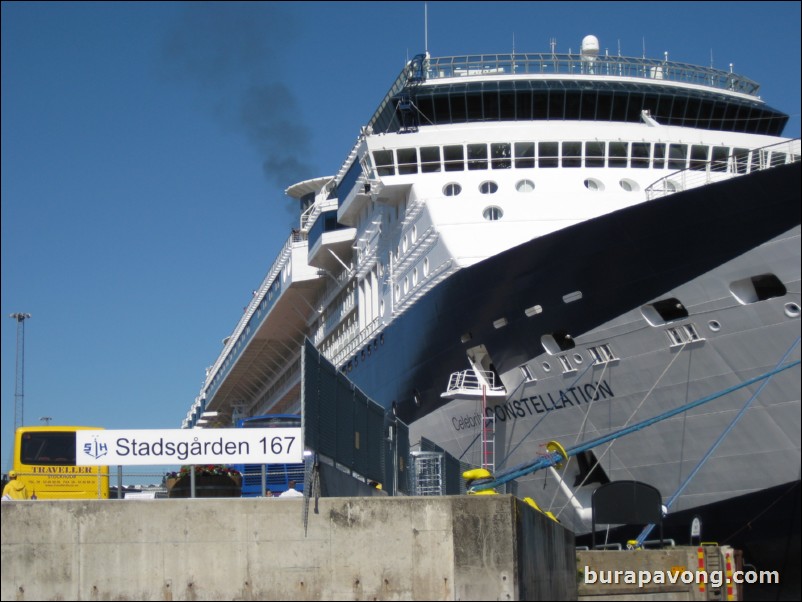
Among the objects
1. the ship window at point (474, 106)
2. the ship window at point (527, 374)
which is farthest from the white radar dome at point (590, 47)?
the ship window at point (527, 374)

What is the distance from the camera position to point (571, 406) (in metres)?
19.8

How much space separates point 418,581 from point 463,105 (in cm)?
1910

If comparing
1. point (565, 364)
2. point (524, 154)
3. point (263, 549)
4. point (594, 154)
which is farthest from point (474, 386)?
point (263, 549)

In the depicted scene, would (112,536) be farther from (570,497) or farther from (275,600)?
(570,497)

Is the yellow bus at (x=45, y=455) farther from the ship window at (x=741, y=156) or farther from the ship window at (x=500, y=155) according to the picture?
the ship window at (x=741, y=156)

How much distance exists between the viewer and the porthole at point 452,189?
2622cm

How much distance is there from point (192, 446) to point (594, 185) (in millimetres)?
15683

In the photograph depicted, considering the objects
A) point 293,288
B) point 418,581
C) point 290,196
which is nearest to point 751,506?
point 418,581

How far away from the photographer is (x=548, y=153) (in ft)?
85.1

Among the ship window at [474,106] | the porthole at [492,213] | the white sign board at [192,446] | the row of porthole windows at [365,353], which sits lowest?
the white sign board at [192,446]

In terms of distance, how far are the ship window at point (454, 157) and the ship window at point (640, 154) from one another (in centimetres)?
381

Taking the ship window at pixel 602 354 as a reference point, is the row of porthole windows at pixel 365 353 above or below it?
above

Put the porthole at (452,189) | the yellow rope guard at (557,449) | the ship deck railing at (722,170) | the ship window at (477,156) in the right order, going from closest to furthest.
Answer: the yellow rope guard at (557,449) < the ship deck railing at (722,170) < the porthole at (452,189) < the ship window at (477,156)

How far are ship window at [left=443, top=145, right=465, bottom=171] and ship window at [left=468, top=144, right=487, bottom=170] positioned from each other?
19cm
